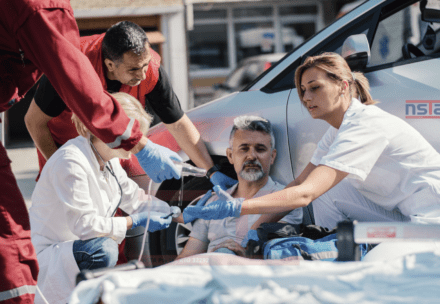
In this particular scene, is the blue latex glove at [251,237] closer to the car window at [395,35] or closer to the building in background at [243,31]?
the car window at [395,35]

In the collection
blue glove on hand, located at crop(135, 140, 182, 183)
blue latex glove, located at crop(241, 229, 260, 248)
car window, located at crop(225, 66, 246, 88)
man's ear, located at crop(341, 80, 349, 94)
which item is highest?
car window, located at crop(225, 66, 246, 88)

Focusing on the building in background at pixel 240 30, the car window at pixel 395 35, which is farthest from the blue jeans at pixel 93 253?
the building in background at pixel 240 30

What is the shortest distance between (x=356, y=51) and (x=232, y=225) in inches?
48.0

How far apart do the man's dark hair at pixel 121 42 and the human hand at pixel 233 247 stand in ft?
3.87

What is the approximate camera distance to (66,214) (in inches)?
90.0

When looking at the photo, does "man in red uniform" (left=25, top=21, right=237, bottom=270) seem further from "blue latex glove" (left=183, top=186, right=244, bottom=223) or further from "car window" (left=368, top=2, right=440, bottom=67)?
"car window" (left=368, top=2, right=440, bottom=67)

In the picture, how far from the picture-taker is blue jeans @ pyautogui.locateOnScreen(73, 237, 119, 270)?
225 centimetres

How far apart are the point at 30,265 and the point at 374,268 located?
1.20 metres

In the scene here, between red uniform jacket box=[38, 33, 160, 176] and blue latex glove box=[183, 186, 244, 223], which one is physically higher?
red uniform jacket box=[38, 33, 160, 176]

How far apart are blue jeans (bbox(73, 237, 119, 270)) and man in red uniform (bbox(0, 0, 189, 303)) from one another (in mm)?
392

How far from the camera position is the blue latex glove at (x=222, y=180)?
124 inches

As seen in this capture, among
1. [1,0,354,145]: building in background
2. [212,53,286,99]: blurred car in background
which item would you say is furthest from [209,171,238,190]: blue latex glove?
[1,0,354,145]: building in background

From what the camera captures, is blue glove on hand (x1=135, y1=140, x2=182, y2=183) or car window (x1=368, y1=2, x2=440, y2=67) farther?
car window (x1=368, y1=2, x2=440, y2=67)

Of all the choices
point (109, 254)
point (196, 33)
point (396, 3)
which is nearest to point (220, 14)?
point (196, 33)
